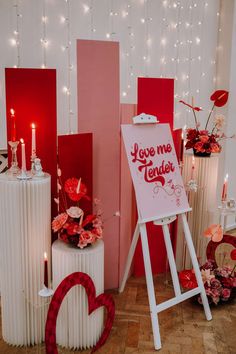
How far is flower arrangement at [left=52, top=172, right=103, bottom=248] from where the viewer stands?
2188 millimetres

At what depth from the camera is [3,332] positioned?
2309 mm

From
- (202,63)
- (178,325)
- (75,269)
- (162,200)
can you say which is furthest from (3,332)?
(202,63)

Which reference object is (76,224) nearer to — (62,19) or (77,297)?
(77,297)

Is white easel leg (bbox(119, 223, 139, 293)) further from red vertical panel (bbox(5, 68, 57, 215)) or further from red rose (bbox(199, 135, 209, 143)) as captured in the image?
red rose (bbox(199, 135, 209, 143))

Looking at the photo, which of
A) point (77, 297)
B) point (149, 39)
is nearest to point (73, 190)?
point (77, 297)

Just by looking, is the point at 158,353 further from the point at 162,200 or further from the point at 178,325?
the point at 162,200

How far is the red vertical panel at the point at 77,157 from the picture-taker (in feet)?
7.80

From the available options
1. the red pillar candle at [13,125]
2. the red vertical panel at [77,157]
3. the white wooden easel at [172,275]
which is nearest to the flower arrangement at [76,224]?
the red vertical panel at [77,157]

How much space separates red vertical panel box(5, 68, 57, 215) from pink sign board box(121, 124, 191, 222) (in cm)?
43

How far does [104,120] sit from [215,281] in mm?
1324

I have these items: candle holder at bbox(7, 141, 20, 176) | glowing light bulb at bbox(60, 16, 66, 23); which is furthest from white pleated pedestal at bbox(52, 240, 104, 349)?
glowing light bulb at bbox(60, 16, 66, 23)

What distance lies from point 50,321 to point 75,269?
295 millimetres

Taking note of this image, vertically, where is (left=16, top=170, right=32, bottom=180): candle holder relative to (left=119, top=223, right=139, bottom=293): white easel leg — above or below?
above

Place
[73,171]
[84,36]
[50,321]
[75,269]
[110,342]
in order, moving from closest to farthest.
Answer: [50,321]
[75,269]
[110,342]
[73,171]
[84,36]
